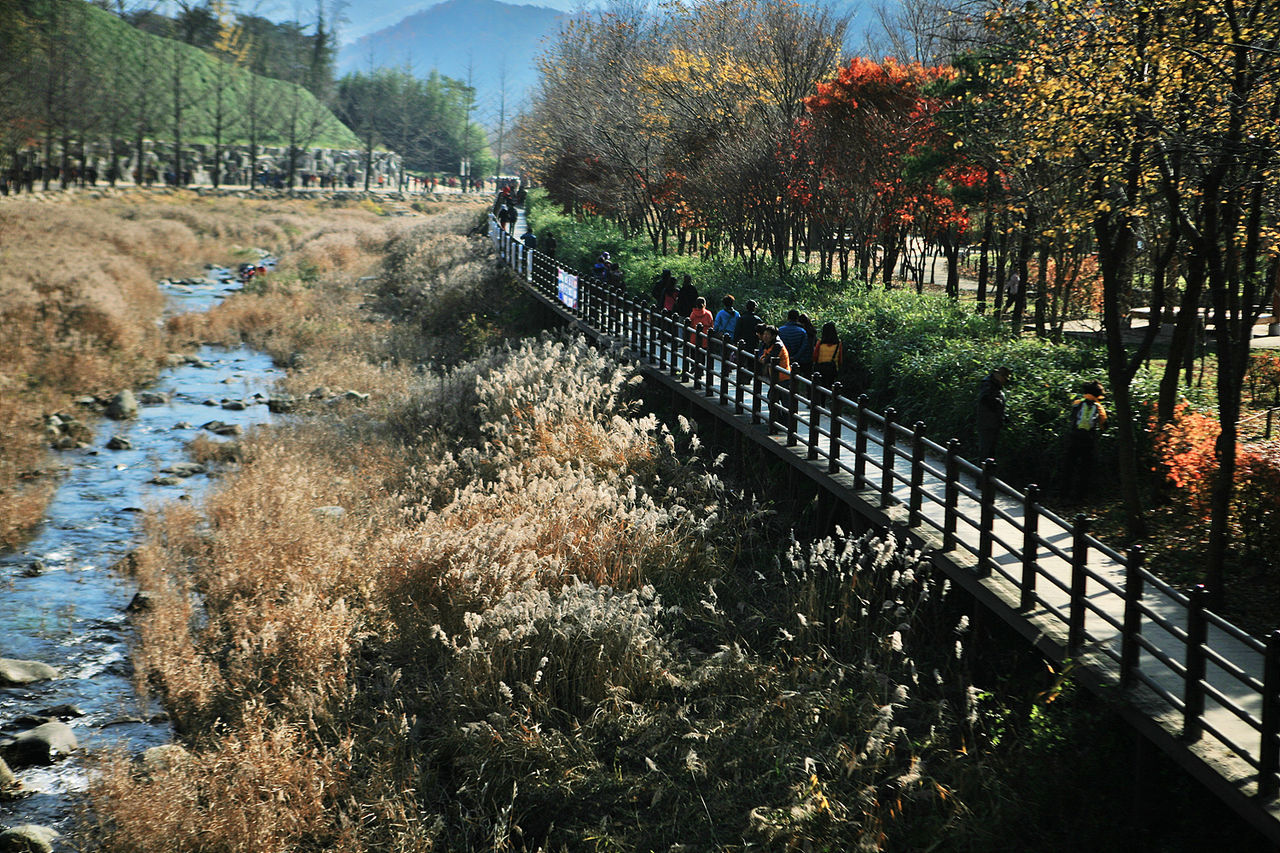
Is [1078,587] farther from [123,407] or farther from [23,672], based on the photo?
[123,407]

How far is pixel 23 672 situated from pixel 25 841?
327cm

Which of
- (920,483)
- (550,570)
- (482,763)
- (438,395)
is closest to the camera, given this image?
(482,763)

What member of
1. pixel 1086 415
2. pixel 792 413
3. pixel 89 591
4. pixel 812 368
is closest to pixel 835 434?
pixel 792 413

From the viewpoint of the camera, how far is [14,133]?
56.8 m

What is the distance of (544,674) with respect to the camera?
990cm

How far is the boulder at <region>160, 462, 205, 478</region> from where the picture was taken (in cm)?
1831

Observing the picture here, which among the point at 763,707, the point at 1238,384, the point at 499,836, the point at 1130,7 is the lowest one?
the point at 499,836

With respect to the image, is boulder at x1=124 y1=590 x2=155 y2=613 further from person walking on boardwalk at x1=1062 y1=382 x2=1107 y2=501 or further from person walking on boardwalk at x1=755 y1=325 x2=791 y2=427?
person walking on boardwalk at x1=1062 y1=382 x2=1107 y2=501

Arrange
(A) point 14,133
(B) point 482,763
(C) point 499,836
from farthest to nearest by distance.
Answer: (A) point 14,133, (B) point 482,763, (C) point 499,836

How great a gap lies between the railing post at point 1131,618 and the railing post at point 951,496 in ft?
7.23

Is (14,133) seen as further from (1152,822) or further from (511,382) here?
(1152,822)

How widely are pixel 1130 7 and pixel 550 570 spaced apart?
7.58m

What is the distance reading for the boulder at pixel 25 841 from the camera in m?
8.23

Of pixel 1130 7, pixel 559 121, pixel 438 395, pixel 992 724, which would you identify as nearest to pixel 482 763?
pixel 992 724
